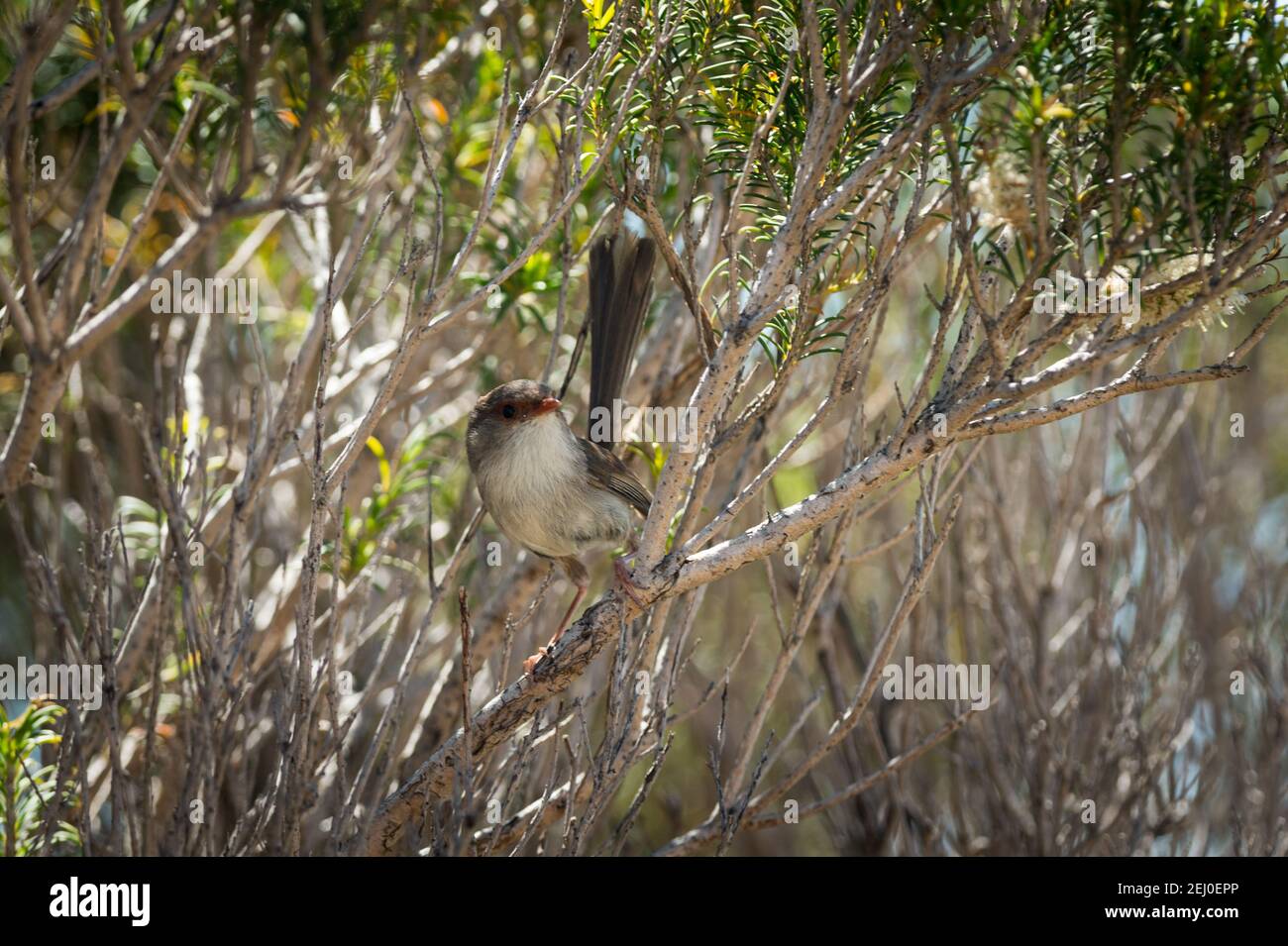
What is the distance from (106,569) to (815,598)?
190 centimetres

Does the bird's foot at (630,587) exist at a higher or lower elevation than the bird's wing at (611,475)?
lower

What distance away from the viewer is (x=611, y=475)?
433cm

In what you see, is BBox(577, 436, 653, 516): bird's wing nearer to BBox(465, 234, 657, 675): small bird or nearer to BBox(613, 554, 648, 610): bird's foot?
BBox(465, 234, 657, 675): small bird

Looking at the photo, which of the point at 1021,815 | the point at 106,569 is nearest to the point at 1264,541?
the point at 1021,815

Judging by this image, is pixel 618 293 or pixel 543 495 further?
pixel 543 495

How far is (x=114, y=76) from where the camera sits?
8.62 feet

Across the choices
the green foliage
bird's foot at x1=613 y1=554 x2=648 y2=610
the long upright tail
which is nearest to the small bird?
the long upright tail

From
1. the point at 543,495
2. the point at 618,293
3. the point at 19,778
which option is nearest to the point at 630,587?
the point at 543,495

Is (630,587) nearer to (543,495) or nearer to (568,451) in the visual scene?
(543,495)

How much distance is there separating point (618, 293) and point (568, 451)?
674 millimetres

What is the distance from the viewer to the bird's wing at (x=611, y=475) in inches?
169

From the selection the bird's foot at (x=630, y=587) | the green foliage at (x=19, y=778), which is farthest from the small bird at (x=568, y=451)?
the green foliage at (x=19, y=778)

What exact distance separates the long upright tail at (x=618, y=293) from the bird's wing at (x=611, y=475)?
41 cm

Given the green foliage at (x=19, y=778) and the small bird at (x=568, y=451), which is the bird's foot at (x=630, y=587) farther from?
the green foliage at (x=19, y=778)
